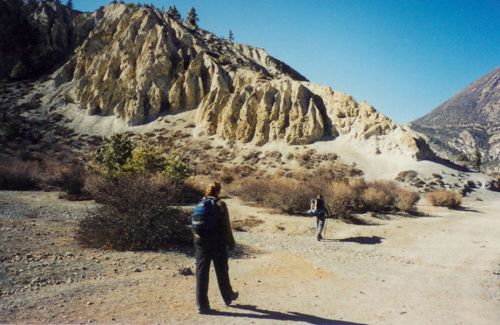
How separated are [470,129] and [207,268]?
155m

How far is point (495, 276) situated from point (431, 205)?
628 inches

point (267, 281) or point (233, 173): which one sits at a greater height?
point (233, 173)

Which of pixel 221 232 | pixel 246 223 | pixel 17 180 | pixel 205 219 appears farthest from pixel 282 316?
pixel 17 180

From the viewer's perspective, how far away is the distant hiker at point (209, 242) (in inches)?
195

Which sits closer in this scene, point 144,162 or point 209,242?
point 209,242

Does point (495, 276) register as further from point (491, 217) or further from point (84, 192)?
point (84, 192)

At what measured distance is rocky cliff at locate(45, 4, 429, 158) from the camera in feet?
126

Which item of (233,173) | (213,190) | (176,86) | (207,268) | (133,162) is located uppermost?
(176,86)

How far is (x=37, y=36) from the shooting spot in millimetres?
61875

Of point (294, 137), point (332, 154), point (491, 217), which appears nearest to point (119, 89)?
point (294, 137)

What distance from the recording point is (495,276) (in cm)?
821

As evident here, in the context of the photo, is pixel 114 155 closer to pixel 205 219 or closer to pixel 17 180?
pixel 17 180

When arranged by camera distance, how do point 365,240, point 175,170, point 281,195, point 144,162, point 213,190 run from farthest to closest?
point 175,170 → point 144,162 → point 281,195 → point 365,240 → point 213,190

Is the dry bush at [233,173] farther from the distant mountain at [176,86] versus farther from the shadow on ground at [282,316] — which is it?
the shadow on ground at [282,316]
